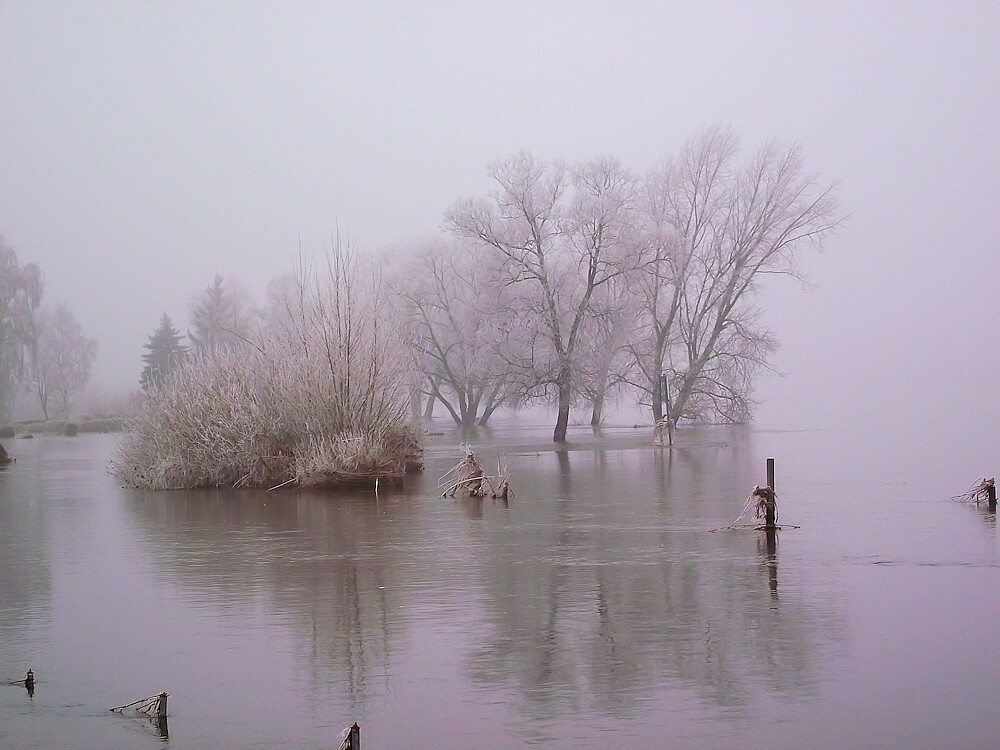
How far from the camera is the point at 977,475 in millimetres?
25016

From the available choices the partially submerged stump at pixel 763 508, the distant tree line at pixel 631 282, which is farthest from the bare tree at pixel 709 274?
the partially submerged stump at pixel 763 508

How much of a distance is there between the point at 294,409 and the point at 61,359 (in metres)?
64.7

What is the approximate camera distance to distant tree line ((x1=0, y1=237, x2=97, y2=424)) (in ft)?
223

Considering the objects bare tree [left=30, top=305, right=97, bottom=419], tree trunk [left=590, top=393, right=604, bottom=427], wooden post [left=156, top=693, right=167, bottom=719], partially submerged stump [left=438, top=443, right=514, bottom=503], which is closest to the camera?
wooden post [left=156, top=693, right=167, bottom=719]

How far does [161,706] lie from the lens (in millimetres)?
7699

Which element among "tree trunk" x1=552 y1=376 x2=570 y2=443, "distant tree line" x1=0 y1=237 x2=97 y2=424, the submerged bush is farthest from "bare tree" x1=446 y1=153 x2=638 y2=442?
"distant tree line" x1=0 y1=237 x2=97 y2=424

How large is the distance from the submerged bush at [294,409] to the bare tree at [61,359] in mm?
54873

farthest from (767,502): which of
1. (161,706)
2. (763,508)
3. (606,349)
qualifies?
(606,349)

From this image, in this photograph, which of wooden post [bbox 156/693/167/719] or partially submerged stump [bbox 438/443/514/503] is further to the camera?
partially submerged stump [bbox 438/443/514/503]

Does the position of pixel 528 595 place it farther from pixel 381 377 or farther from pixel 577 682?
pixel 381 377

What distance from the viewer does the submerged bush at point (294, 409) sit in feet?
83.5

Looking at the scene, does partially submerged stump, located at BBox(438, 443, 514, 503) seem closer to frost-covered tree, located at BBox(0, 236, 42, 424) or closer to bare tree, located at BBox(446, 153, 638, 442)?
bare tree, located at BBox(446, 153, 638, 442)

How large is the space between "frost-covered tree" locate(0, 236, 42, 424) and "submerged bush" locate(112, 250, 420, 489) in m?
44.8

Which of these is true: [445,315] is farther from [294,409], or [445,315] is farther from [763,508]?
[763,508]
